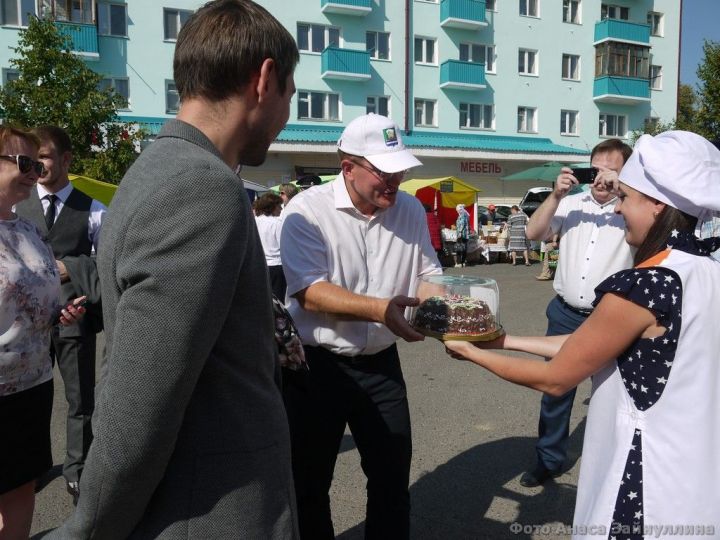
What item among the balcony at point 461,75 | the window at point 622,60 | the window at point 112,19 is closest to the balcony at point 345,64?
the balcony at point 461,75

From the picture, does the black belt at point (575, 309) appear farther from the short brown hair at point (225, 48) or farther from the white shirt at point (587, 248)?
the short brown hair at point (225, 48)

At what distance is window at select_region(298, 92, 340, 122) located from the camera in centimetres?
2853

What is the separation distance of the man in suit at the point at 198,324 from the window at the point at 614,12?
3877 cm

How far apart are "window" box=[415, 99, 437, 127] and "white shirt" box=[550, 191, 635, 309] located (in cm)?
2741

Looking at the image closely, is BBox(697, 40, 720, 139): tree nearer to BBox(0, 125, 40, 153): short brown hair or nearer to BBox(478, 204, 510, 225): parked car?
BBox(478, 204, 510, 225): parked car

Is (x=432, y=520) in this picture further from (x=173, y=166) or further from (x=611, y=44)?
(x=611, y=44)

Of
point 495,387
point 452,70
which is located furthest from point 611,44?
point 495,387

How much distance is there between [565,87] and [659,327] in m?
35.0

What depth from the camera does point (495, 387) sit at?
6.45 m

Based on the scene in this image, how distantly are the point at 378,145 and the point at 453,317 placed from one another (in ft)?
2.90

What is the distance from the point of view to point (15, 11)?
2383cm

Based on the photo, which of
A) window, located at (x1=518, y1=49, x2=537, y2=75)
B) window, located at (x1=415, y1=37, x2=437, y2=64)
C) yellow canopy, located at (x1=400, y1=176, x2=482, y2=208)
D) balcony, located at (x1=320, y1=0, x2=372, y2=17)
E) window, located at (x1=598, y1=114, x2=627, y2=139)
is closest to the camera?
yellow canopy, located at (x1=400, y1=176, x2=482, y2=208)

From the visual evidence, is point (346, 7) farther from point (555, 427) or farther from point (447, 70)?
point (555, 427)

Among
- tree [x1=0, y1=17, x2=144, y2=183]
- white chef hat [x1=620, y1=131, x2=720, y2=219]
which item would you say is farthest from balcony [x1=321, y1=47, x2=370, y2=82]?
white chef hat [x1=620, y1=131, x2=720, y2=219]
